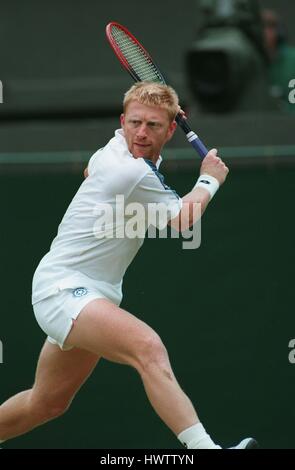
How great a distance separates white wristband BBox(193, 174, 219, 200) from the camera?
5168mm

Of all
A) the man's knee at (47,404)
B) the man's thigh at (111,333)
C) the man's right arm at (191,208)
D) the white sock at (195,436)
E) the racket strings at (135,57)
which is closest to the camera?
the white sock at (195,436)

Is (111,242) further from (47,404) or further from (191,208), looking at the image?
(47,404)

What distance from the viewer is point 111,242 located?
524 centimetres

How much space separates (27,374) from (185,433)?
202 centimetres

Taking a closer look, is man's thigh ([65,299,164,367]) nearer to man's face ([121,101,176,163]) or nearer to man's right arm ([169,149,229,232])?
man's right arm ([169,149,229,232])

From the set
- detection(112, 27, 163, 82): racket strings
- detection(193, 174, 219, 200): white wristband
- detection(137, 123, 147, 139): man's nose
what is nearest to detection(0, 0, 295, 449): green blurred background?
detection(112, 27, 163, 82): racket strings

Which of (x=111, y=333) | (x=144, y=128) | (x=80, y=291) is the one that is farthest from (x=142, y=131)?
(x=111, y=333)

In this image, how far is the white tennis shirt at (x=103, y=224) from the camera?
5129 mm

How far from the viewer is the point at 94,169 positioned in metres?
5.27

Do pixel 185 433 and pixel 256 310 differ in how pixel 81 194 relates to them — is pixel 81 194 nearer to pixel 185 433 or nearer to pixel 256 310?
pixel 185 433

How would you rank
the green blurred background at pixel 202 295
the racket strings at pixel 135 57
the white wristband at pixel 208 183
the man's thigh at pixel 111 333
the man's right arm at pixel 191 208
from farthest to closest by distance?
the green blurred background at pixel 202 295, the racket strings at pixel 135 57, the white wristband at pixel 208 183, the man's right arm at pixel 191 208, the man's thigh at pixel 111 333

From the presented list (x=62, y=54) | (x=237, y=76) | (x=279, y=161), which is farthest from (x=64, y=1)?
(x=279, y=161)

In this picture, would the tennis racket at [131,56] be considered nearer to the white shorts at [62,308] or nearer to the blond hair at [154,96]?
the blond hair at [154,96]

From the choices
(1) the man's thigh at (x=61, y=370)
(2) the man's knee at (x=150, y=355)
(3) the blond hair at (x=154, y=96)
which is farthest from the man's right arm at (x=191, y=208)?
(1) the man's thigh at (x=61, y=370)
